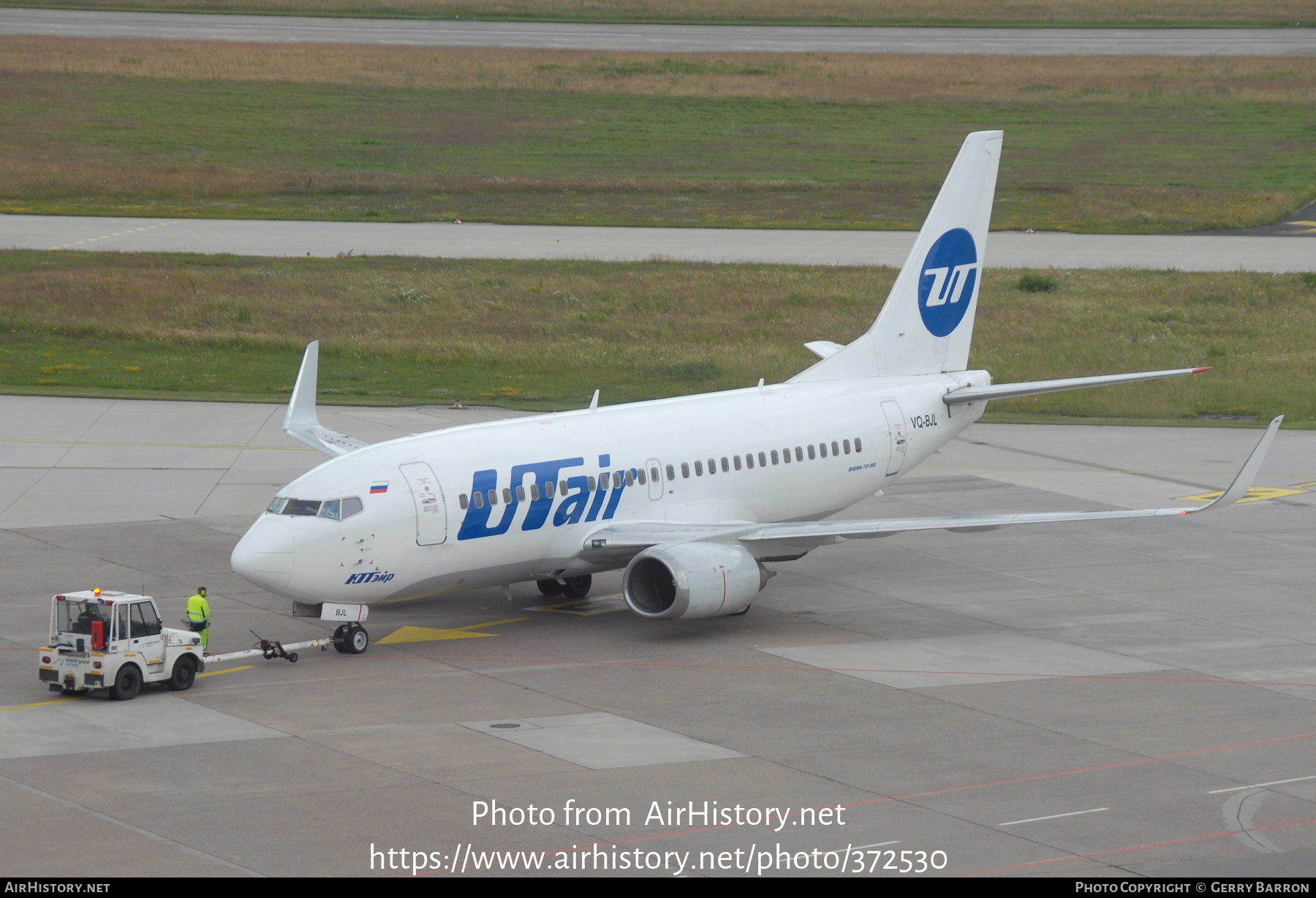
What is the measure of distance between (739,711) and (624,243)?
5678cm

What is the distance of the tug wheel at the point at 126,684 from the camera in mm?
28406

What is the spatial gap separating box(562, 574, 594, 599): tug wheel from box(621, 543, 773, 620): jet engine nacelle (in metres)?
2.63

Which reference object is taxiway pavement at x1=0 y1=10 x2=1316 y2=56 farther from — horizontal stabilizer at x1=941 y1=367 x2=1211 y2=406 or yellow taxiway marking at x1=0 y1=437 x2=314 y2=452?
horizontal stabilizer at x1=941 y1=367 x2=1211 y2=406

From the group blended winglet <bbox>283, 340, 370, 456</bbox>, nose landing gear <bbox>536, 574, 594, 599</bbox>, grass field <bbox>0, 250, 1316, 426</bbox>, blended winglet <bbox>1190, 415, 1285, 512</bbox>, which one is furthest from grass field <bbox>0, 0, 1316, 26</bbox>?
blended winglet <bbox>1190, 415, 1285, 512</bbox>

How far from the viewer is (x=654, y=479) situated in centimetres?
3512

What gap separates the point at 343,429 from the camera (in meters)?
51.4

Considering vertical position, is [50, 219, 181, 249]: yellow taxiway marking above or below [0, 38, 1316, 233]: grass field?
below

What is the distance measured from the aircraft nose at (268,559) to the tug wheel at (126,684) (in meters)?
2.69

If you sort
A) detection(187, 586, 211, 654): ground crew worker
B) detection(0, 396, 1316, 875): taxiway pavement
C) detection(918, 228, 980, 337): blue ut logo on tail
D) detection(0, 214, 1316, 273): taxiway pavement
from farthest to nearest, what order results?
detection(0, 214, 1316, 273): taxiway pavement, detection(918, 228, 980, 337): blue ut logo on tail, detection(187, 586, 211, 654): ground crew worker, detection(0, 396, 1316, 875): taxiway pavement

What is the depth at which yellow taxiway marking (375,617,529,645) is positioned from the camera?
33000 millimetres

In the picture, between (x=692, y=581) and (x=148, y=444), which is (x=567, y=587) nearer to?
(x=692, y=581)

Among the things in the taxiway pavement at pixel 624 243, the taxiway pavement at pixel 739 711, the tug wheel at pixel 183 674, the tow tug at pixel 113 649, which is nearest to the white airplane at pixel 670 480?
the taxiway pavement at pixel 739 711

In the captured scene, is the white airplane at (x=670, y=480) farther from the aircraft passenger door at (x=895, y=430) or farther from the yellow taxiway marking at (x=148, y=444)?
the yellow taxiway marking at (x=148, y=444)

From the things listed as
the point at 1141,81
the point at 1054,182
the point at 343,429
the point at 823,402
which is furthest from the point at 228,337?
the point at 1141,81
